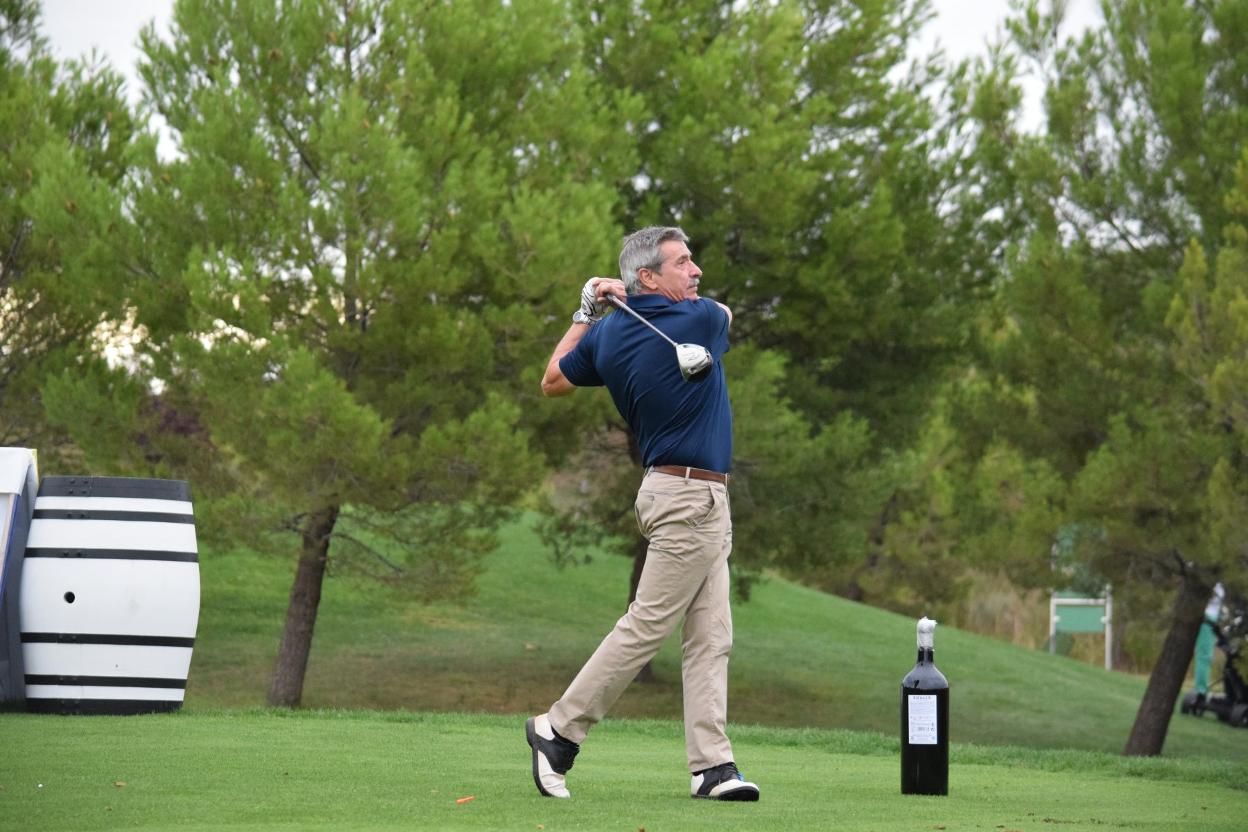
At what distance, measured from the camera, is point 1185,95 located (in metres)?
13.8

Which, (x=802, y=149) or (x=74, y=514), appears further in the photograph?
(x=802, y=149)

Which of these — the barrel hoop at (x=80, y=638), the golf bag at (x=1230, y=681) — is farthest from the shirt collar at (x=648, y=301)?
the golf bag at (x=1230, y=681)

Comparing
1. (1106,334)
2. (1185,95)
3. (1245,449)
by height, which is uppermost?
(1185,95)

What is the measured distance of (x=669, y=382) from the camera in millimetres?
5258

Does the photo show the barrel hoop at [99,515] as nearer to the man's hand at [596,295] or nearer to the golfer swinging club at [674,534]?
the man's hand at [596,295]

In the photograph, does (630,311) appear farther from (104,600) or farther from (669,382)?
(104,600)

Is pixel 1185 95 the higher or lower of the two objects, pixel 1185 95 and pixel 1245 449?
the higher

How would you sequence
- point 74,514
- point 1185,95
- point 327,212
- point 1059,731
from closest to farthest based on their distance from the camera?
point 74,514
point 327,212
point 1185,95
point 1059,731

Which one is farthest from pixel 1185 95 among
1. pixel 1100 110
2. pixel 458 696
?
pixel 458 696

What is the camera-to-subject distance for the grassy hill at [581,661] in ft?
57.6

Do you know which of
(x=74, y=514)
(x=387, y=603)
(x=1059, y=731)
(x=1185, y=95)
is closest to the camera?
(x=74, y=514)

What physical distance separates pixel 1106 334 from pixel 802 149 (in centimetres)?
389

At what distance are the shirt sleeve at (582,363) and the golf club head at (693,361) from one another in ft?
1.43

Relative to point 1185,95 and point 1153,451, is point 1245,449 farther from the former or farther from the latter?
point 1185,95
